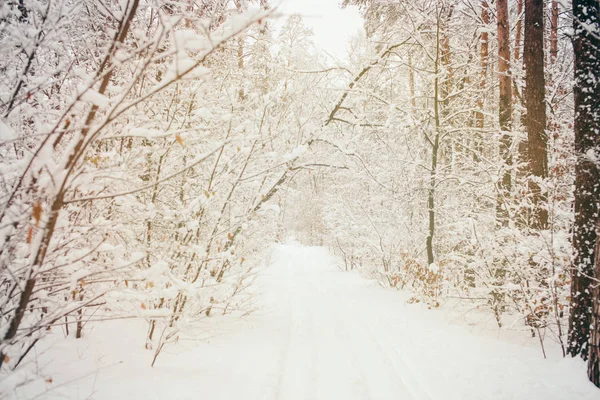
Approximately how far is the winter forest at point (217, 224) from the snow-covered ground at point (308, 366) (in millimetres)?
30

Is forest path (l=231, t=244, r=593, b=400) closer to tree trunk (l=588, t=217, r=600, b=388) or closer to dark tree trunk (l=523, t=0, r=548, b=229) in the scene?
tree trunk (l=588, t=217, r=600, b=388)

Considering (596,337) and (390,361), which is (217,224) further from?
(596,337)

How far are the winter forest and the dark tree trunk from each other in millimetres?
33

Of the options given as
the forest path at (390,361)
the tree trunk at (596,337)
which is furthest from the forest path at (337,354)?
the tree trunk at (596,337)

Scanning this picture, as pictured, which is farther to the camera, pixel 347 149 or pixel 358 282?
pixel 358 282

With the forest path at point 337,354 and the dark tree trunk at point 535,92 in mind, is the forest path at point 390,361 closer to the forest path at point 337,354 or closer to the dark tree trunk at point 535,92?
the forest path at point 337,354

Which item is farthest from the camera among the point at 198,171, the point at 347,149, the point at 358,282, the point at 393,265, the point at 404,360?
the point at 358,282

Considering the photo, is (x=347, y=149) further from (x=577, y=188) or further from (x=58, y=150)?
(x=58, y=150)

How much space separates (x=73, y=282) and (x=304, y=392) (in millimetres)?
2540

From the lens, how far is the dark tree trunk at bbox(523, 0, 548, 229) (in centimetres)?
514

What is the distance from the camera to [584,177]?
11.6ft

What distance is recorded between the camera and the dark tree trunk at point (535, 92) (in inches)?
203

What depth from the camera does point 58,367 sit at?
2.58 metres

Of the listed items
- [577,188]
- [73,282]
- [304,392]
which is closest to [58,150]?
[73,282]
